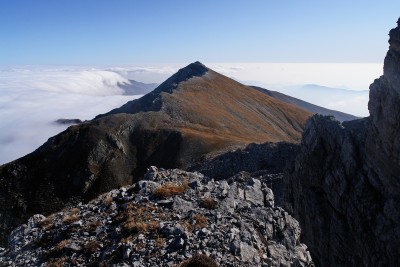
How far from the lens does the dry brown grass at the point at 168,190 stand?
22203mm

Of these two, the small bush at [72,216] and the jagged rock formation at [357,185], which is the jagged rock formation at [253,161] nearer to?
the jagged rock formation at [357,185]

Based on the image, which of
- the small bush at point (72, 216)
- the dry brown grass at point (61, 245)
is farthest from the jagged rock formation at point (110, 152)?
the dry brown grass at point (61, 245)

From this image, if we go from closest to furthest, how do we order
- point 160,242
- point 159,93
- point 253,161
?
1. point 160,242
2. point 253,161
3. point 159,93

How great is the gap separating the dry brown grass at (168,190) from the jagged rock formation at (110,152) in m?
43.2

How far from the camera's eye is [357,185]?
37469mm

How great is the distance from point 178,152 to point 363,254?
44.2m

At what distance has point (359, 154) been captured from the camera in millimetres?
39375

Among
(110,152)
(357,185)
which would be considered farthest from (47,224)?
(110,152)

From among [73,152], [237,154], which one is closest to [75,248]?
[237,154]

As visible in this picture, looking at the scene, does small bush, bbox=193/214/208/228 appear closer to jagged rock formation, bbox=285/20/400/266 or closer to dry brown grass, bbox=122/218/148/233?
dry brown grass, bbox=122/218/148/233

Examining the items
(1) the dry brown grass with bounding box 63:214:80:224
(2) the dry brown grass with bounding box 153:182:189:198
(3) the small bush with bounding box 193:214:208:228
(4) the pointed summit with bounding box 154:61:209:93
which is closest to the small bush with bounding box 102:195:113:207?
(1) the dry brown grass with bounding box 63:214:80:224

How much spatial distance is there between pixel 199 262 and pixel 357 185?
87.2 feet

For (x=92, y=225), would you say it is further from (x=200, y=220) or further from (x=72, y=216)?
(x=200, y=220)

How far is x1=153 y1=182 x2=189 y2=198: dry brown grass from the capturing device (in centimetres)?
2220
